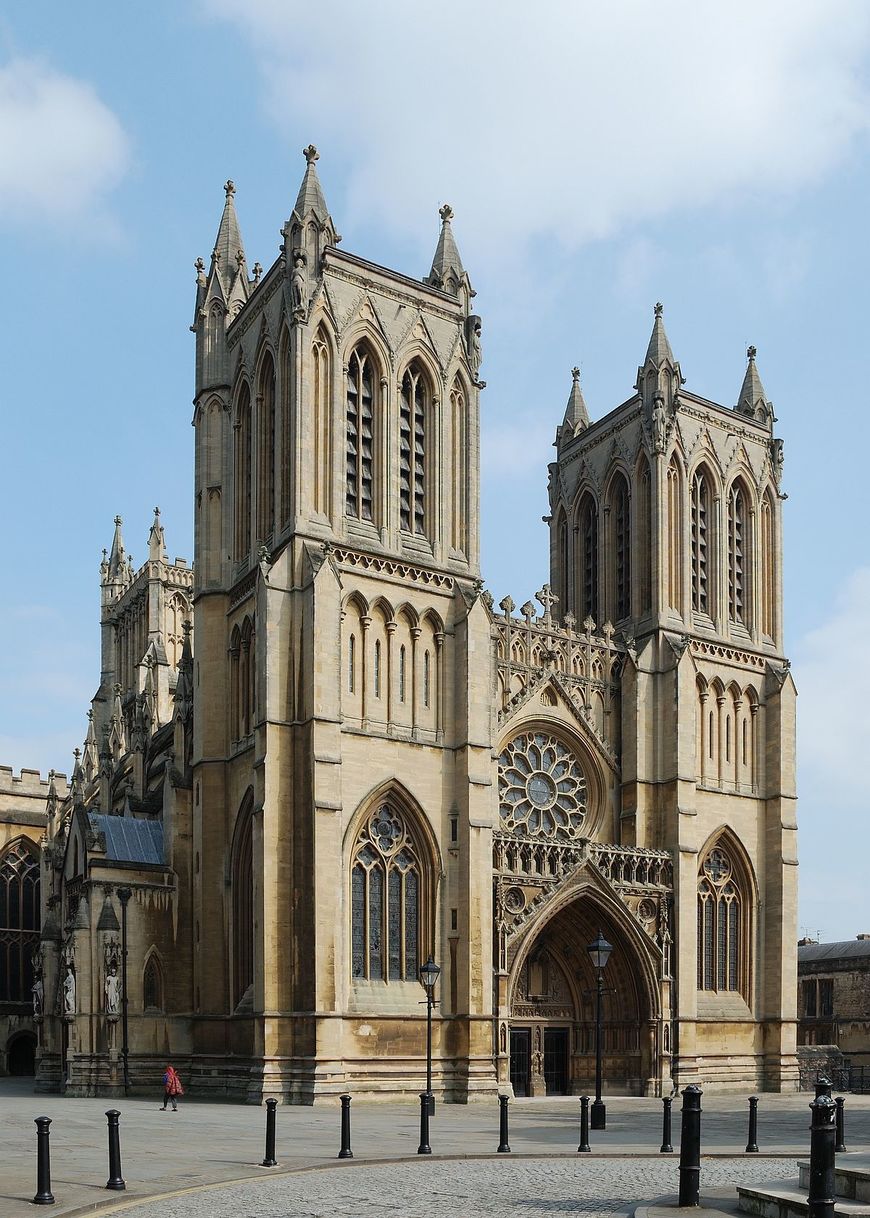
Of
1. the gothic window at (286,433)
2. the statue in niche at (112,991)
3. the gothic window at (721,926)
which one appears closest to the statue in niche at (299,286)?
the gothic window at (286,433)

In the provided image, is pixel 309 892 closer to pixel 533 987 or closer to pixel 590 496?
pixel 533 987

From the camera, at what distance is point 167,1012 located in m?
43.8

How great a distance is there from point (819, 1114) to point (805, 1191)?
6.99 feet

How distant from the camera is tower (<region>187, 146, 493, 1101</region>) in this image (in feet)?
130

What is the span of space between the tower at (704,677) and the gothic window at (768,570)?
69 millimetres

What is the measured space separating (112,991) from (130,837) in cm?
500

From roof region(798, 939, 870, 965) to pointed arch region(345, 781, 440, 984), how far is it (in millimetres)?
33672

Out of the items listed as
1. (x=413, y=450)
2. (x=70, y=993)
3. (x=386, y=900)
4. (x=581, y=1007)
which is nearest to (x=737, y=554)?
(x=413, y=450)

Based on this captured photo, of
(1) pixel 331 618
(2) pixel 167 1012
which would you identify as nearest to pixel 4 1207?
(1) pixel 331 618

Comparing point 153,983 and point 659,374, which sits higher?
point 659,374

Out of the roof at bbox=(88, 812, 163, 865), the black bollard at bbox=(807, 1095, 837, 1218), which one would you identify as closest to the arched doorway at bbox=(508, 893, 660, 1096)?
the roof at bbox=(88, 812, 163, 865)

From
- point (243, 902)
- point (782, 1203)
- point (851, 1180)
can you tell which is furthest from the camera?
point (243, 902)

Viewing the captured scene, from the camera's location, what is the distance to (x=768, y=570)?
55.1m

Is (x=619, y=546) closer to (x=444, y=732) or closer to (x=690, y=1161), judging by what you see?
(x=444, y=732)
